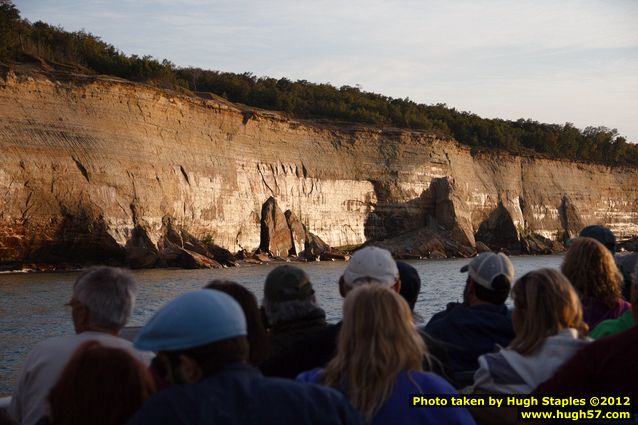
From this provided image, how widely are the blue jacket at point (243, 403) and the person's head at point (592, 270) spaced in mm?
2640

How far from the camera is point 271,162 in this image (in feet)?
153

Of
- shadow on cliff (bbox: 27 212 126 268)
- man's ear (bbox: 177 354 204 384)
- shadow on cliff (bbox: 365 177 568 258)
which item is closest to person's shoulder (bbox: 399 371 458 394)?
man's ear (bbox: 177 354 204 384)

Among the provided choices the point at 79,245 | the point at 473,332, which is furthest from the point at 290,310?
the point at 79,245

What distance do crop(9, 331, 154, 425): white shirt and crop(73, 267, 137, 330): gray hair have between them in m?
0.09

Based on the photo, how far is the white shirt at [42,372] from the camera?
142 inches

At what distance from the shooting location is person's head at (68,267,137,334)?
12.4 feet

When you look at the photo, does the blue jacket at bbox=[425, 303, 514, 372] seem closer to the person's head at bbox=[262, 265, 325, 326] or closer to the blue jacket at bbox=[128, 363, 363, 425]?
the person's head at bbox=[262, 265, 325, 326]

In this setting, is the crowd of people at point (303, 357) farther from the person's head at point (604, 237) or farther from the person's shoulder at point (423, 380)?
the person's head at point (604, 237)

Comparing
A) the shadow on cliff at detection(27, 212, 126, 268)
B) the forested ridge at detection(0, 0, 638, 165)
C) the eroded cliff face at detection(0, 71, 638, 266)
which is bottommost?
the shadow on cliff at detection(27, 212, 126, 268)

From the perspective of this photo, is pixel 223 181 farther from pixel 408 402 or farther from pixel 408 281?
pixel 408 402

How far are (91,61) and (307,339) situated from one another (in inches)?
1869

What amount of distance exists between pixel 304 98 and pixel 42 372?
6446cm

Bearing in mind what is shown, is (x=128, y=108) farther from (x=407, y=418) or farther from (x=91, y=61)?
(x=407, y=418)

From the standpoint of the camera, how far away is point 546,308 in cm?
364
